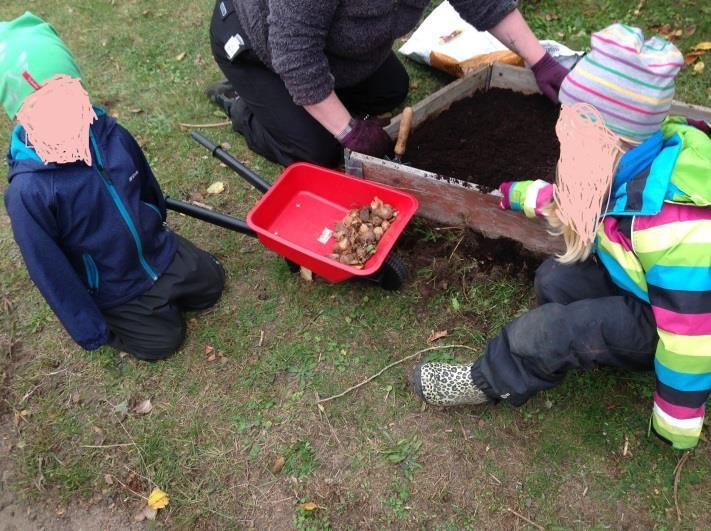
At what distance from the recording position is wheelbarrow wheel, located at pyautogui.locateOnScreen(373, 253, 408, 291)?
2.24 metres

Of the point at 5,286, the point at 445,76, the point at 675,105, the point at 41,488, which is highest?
the point at 675,105

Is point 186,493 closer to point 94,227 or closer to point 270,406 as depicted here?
point 270,406

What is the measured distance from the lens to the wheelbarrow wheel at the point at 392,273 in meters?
2.24

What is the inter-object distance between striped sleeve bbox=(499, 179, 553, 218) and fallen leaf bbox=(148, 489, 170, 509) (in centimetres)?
163

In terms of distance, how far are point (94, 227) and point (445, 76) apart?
2276 mm

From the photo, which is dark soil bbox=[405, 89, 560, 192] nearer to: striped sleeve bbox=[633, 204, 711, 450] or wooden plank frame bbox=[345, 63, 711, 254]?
wooden plank frame bbox=[345, 63, 711, 254]

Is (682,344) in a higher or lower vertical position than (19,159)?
lower

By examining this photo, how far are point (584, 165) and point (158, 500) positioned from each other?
179 centimetres

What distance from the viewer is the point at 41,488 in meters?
2.03

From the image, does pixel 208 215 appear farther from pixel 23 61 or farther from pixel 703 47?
pixel 703 47

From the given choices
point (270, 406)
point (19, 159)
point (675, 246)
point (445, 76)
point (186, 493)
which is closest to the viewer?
point (675, 246)

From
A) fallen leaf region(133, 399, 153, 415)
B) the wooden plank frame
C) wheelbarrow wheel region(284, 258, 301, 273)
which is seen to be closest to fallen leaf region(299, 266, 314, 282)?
wheelbarrow wheel region(284, 258, 301, 273)

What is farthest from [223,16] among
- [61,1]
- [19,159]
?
[61,1]

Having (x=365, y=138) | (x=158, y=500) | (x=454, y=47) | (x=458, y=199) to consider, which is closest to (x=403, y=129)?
(x=365, y=138)
